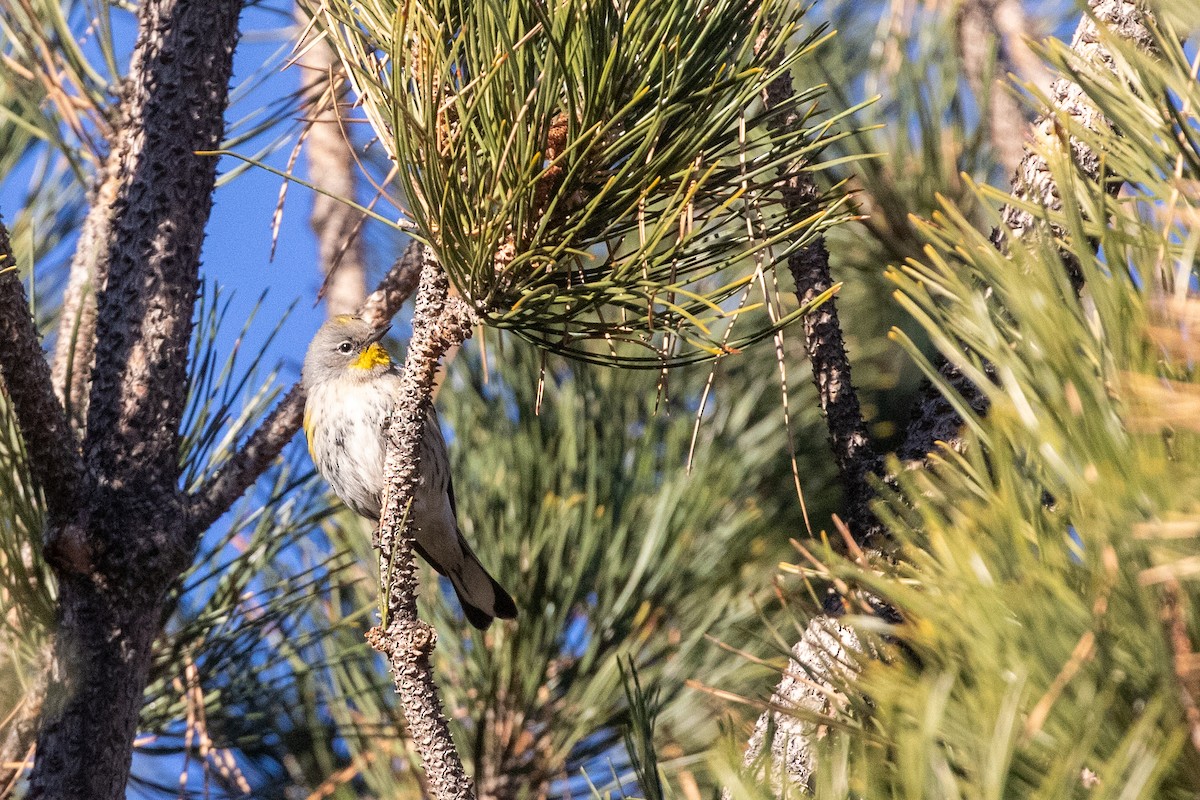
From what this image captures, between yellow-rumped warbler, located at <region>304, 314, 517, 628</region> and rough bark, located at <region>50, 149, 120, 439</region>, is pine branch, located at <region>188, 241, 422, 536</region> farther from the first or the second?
yellow-rumped warbler, located at <region>304, 314, 517, 628</region>

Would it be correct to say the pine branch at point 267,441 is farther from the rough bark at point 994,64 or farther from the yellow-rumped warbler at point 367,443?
the rough bark at point 994,64

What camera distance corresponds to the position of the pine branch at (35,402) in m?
1.61

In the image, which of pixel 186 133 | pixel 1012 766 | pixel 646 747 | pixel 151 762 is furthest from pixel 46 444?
pixel 151 762

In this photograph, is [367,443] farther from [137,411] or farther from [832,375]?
[832,375]

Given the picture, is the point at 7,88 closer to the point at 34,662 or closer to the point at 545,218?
the point at 34,662

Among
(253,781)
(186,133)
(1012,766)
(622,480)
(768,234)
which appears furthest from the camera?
(253,781)

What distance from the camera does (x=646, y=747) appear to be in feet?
4.01

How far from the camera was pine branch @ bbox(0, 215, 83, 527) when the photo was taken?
161 cm

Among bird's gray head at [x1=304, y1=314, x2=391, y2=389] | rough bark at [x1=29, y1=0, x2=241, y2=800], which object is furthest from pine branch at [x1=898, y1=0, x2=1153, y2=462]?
bird's gray head at [x1=304, y1=314, x2=391, y2=389]

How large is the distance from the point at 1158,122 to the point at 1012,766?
0.52 m

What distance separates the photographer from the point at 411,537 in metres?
1.53

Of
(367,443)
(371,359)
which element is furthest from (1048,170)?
(371,359)

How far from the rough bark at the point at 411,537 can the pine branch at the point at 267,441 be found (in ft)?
1.62

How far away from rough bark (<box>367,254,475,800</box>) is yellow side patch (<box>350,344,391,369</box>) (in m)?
1.88
